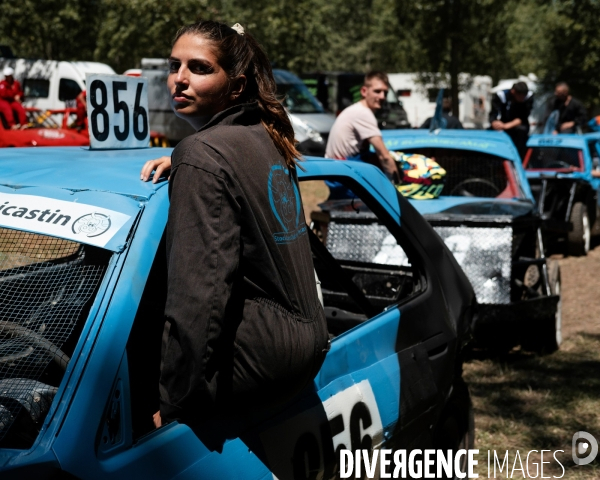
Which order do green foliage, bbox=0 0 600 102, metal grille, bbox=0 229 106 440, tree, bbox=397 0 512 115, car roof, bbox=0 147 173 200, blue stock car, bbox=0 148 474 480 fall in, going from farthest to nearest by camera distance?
tree, bbox=397 0 512 115, green foliage, bbox=0 0 600 102, car roof, bbox=0 147 173 200, metal grille, bbox=0 229 106 440, blue stock car, bbox=0 148 474 480

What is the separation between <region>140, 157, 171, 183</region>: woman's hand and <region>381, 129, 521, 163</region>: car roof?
5062 mm

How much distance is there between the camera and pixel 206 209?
73.0 inches

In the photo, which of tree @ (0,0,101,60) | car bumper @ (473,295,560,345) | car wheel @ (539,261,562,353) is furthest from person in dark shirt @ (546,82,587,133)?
tree @ (0,0,101,60)

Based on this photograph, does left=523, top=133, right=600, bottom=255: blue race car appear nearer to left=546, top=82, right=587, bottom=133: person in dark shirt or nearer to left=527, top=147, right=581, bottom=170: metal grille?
left=527, top=147, right=581, bottom=170: metal grille

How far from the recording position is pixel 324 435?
94.2 inches

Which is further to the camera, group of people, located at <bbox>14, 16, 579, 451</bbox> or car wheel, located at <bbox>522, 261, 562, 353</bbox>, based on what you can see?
car wheel, located at <bbox>522, 261, 562, 353</bbox>

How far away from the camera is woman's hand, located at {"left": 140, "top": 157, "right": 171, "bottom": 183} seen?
2.19 meters

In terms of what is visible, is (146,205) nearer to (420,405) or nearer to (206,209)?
(206,209)

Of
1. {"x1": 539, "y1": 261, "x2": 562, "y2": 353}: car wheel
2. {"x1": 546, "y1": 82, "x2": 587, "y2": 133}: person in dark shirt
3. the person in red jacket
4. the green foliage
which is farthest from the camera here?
the green foliage

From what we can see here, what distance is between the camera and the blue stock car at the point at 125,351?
1803 millimetres

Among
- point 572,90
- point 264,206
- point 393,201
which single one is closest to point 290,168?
point 264,206

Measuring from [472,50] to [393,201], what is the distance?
22554 mm

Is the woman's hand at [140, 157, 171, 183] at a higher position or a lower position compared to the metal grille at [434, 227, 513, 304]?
higher

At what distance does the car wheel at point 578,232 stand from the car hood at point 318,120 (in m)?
8.17
